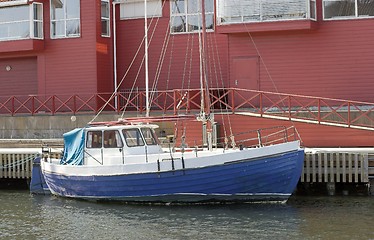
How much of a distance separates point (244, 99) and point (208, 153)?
802 centimetres

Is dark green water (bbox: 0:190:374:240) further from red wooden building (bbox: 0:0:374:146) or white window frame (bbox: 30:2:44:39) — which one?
white window frame (bbox: 30:2:44:39)

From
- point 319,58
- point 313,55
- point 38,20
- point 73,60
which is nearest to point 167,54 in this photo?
point 73,60

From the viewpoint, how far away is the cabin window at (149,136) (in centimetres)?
2469

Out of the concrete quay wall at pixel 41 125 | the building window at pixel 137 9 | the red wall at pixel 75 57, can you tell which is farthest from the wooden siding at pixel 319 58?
the red wall at pixel 75 57

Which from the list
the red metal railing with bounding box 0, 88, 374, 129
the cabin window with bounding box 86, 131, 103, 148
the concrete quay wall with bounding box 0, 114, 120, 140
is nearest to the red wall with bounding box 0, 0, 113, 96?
the red metal railing with bounding box 0, 88, 374, 129

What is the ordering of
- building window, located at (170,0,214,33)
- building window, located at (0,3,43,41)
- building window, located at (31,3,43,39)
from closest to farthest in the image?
building window, located at (170,0,214,33) < building window, located at (0,3,43,41) < building window, located at (31,3,43,39)

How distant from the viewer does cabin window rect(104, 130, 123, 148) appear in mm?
24359

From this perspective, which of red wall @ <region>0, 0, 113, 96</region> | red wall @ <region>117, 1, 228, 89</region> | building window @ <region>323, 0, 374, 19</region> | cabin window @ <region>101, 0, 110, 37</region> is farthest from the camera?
cabin window @ <region>101, 0, 110, 37</region>

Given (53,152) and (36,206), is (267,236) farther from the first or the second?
(53,152)

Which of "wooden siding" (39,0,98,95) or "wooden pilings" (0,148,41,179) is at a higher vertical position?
"wooden siding" (39,0,98,95)

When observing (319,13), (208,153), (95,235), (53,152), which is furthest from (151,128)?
(319,13)

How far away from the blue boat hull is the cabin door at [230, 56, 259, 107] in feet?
30.4

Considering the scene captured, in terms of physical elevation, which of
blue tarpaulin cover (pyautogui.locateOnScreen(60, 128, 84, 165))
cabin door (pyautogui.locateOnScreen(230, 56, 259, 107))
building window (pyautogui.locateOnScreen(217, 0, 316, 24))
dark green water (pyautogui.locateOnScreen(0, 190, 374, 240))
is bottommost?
dark green water (pyautogui.locateOnScreen(0, 190, 374, 240))

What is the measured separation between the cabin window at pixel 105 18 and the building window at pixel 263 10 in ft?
23.1
